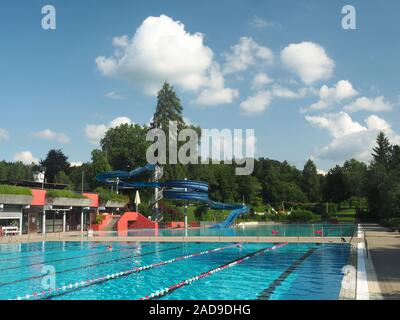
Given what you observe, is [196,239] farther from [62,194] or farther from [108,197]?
[108,197]

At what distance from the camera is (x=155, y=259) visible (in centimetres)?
2027

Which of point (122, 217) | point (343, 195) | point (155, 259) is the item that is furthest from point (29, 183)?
point (343, 195)

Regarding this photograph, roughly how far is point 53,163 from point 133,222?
3422 cm

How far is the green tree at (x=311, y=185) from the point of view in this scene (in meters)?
97.3

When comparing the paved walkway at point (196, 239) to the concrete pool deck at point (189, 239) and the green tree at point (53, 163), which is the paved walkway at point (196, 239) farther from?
the green tree at point (53, 163)

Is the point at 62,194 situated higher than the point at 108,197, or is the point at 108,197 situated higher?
the point at 62,194

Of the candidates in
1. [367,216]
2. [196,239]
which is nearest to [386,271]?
[196,239]

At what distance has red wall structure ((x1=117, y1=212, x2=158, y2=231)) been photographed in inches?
1703

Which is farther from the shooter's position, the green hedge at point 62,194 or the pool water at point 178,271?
the green hedge at point 62,194

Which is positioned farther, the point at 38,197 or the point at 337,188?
the point at 337,188

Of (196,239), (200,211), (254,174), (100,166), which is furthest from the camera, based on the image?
(254,174)

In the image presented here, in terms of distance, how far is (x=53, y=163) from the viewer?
73188 mm

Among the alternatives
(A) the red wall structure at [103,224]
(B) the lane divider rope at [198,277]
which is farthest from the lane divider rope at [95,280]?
(A) the red wall structure at [103,224]

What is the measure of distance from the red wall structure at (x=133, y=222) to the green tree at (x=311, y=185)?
61.0m
